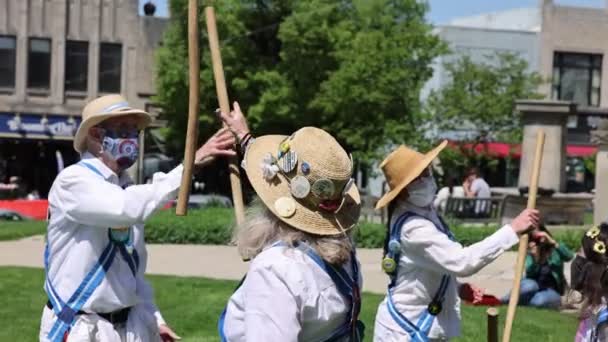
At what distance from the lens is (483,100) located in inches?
1280

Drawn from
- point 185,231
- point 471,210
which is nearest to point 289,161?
point 185,231

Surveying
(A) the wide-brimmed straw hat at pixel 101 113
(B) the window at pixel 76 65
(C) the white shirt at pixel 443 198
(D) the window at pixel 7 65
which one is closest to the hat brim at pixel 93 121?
(A) the wide-brimmed straw hat at pixel 101 113

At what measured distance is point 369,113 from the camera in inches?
1241

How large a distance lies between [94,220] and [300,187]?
1.61m

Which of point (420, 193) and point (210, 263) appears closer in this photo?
point (420, 193)

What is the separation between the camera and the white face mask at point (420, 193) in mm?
5902

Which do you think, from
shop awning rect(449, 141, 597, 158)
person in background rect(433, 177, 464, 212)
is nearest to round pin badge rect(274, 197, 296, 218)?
person in background rect(433, 177, 464, 212)

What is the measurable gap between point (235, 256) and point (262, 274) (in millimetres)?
12674

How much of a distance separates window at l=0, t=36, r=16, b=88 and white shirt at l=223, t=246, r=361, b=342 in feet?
129

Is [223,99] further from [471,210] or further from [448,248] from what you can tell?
[471,210]

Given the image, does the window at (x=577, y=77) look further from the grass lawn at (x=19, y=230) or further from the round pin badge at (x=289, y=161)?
the round pin badge at (x=289, y=161)

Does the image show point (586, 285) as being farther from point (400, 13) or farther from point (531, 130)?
point (400, 13)

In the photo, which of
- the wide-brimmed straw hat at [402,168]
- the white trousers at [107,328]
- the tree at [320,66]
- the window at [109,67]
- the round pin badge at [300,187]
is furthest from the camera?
the window at [109,67]

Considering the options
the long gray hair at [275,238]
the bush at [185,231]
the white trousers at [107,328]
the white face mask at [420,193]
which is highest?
the long gray hair at [275,238]
